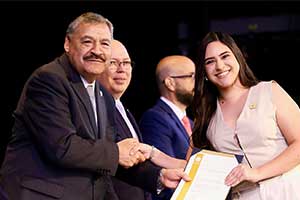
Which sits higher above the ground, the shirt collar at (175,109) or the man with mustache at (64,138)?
the man with mustache at (64,138)

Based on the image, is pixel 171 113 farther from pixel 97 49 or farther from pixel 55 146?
pixel 55 146

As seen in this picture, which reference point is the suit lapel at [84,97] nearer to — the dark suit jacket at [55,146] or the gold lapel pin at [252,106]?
the dark suit jacket at [55,146]

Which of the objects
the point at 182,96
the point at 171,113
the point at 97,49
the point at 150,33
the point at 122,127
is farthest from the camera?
the point at 150,33

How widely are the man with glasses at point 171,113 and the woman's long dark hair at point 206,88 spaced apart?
73cm

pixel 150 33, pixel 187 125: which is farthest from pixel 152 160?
pixel 150 33

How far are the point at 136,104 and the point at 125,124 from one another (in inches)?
104

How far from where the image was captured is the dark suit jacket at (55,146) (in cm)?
209

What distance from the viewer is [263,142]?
2.21 meters

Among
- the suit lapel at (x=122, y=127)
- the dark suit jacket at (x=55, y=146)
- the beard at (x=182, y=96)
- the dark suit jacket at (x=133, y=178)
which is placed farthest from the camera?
the beard at (x=182, y=96)

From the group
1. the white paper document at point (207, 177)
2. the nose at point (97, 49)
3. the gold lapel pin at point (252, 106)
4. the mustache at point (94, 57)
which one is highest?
the nose at point (97, 49)

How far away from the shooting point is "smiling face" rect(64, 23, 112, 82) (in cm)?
230

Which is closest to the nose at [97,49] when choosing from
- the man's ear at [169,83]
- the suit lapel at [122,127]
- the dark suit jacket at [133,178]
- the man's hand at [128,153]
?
the man's hand at [128,153]

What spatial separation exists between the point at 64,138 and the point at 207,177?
1.87 ft

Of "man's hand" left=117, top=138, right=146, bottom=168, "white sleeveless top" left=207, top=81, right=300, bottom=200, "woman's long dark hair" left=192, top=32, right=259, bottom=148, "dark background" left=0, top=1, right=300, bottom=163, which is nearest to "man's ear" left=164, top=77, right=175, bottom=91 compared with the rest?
"woman's long dark hair" left=192, top=32, right=259, bottom=148
